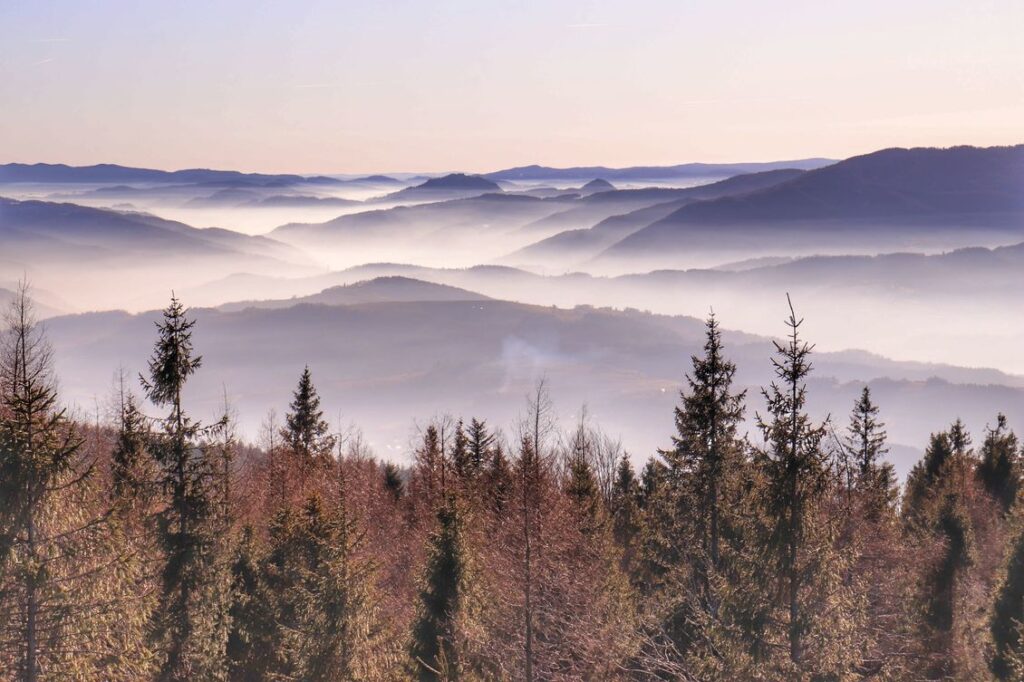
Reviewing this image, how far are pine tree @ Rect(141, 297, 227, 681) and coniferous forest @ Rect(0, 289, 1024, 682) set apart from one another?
7 centimetres

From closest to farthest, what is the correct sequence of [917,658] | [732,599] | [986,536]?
[732,599] < [917,658] < [986,536]

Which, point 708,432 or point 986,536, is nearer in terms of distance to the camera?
point 708,432

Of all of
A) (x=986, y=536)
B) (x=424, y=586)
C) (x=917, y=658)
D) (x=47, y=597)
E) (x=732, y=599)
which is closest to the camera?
(x=47, y=597)

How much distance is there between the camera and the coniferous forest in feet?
69.4

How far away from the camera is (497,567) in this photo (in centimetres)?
3356

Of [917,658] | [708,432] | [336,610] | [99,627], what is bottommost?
[917,658]

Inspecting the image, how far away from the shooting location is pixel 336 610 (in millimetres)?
31016

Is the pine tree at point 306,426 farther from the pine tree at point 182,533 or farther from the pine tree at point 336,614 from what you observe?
the pine tree at point 182,533

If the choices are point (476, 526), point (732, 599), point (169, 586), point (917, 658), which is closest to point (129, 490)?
point (169, 586)

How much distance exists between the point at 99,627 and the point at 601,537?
19454 millimetres

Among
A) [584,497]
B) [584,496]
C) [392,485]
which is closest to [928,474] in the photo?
[584,496]

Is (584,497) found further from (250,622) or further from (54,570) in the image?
(54,570)

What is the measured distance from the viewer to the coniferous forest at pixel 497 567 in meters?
21.2

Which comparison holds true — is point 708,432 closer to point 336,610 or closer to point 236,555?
point 336,610
